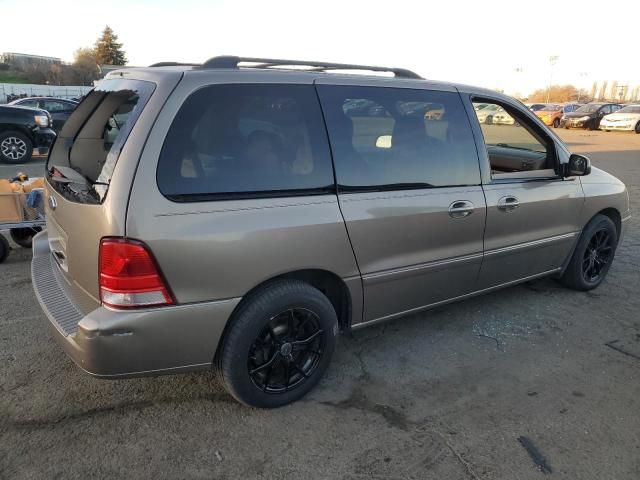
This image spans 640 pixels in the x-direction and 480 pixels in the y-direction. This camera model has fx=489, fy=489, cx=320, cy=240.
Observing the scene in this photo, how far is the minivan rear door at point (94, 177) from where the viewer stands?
7.02 ft

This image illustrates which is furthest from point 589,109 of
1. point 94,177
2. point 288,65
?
point 94,177

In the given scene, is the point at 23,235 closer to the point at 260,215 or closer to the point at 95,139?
the point at 95,139

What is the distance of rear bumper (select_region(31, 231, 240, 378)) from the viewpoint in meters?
2.15

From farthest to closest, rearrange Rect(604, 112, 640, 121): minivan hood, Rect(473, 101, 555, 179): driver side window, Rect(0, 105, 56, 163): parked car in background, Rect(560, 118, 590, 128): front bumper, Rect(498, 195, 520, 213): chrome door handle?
Rect(560, 118, 590, 128): front bumper, Rect(604, 112, 640, 121): minivan hood, Rect(0, 105, 56, 163): parked car in background, Rect(473, 101, 555, 179): driver side window, Rect(498, 195, 520, 213): chrome door handle

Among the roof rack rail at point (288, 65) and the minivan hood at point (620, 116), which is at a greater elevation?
the roof rack rail at point (288, 65)

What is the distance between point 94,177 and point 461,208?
2150mm

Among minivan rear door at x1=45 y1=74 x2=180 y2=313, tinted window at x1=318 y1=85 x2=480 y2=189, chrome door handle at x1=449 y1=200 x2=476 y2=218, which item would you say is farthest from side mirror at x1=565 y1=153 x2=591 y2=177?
minivan rear door at x1=45 y1=74 x2=180 y2=313

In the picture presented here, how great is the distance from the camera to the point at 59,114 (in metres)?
17.1

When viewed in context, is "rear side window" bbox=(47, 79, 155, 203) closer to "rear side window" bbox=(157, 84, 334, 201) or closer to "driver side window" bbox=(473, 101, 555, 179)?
"rear side window" bbox=(157, 84, 334, 201)

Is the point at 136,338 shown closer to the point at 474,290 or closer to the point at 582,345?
the point at 474,290

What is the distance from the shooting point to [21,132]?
35.7 feet

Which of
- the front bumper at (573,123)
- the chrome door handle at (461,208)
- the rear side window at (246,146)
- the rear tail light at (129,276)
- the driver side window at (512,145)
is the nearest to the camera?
the rear tail light at (129,276)

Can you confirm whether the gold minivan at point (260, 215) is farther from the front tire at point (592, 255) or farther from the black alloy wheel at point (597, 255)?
the black alloy wheel at point (597, 255)

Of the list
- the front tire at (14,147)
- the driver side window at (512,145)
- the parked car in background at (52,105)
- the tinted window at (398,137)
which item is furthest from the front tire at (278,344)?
the parked car in background at (52,105)
